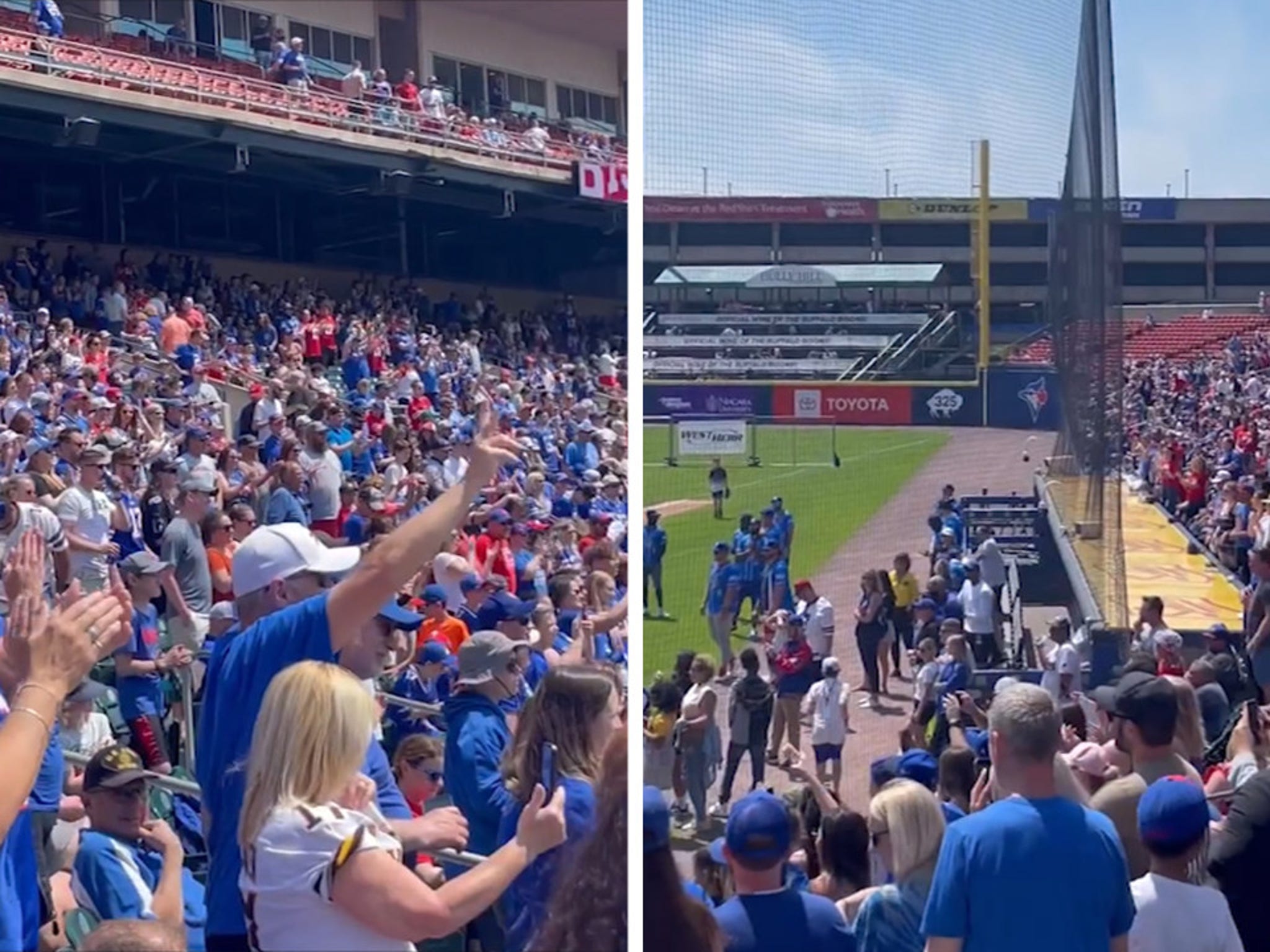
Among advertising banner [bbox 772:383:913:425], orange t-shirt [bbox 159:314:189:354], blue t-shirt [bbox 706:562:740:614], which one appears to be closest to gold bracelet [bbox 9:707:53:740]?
blue t-shirt [bbox 706:562:740:614]

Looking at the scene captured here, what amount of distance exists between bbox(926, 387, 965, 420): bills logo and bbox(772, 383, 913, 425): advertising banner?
19cm

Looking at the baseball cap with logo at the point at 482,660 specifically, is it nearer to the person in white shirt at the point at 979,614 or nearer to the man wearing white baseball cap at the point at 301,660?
the man wearing white baseball cap at the point at 301,660

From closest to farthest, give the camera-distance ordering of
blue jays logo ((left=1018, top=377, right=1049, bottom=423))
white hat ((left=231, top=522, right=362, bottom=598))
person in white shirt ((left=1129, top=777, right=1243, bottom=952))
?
1. white hat ((left=231, top=522, right=362, bottom=598))
2. person in white shirt ((left=1129, top=777, right=1243, bottom=952))
3. blue jays logo ((left=1018, top=377, right=1049, bottom=423))

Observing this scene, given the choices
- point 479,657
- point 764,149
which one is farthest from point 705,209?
point 479,657

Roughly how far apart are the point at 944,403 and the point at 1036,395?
0.43m

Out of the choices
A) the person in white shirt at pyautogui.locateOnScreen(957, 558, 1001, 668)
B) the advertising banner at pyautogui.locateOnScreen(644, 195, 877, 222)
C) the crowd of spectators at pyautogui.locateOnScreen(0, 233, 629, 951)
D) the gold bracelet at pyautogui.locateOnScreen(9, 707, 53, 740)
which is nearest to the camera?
the gold bracelet at pyautogui.locateOnScreen(9, 707, 53, 740)

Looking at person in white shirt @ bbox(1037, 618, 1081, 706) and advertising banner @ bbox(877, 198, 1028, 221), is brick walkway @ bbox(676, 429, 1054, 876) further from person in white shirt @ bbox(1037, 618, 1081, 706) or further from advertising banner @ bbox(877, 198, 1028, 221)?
advertising banner @ bbox(877, 198, 1028, 221)

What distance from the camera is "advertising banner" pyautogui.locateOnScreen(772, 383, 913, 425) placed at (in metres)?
4.78

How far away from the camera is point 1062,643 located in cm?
512

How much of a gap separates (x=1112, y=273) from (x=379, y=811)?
4177 mm

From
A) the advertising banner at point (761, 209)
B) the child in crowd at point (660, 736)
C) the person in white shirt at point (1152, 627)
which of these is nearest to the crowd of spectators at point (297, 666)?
the child in crowd at point (660, 736)

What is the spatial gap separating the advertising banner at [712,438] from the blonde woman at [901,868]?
4.52ft

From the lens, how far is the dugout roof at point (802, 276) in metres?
4.75

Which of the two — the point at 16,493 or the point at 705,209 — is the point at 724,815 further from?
the point at 16,493
